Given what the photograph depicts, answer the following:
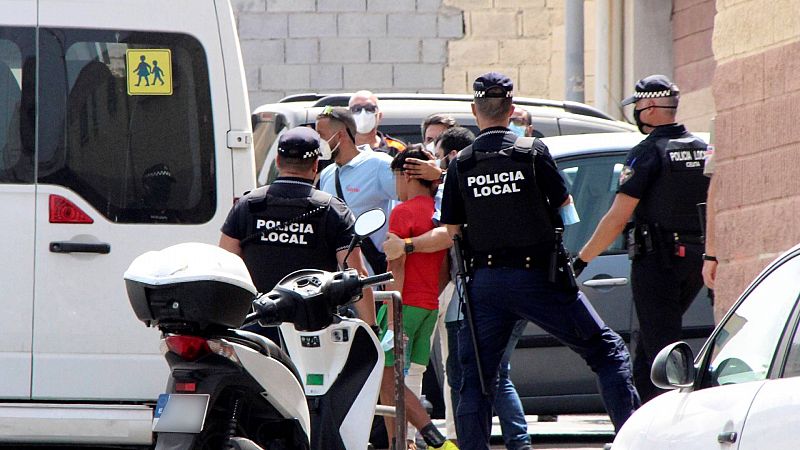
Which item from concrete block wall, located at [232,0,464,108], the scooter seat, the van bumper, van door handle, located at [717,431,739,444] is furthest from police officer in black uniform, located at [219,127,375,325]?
concrete block wall, located at [232,0,464,108]

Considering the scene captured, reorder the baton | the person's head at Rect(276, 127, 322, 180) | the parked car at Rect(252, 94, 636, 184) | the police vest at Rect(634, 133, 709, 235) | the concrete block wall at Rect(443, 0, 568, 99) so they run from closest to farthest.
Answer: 1. the person's head at Rect(276, 127, 322, 180)
2. the baton
3. the police vest at Rect(634, 133, 709, 235)
4. the parked car at Rect(252, 94, 636, 184)
5. the concrete block wall at Rect(443, 0, 568, 99)

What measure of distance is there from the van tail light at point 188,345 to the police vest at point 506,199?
2.36 metres

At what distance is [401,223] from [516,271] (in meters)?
1.47

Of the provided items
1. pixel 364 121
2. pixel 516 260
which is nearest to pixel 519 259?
pixel 516 260

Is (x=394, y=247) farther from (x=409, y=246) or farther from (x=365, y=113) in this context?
(x=365, y=113)

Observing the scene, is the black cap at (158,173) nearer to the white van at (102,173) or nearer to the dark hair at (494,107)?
the white van at (102,173)

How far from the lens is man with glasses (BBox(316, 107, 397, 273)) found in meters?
8.90

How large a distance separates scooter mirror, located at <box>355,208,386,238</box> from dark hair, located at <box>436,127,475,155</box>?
131 inches

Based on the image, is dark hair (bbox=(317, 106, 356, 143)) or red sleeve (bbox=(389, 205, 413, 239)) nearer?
red sleeve (bbox=(389, 205, 413, 239))

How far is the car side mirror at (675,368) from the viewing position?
4973 millimetres

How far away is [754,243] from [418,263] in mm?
1671

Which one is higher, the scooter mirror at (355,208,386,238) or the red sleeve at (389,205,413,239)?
the scooter mirror at (355,208,386,238)

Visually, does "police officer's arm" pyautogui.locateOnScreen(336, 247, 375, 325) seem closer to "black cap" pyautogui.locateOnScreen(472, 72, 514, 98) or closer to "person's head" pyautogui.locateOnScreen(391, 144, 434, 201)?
"black cap" pyautogui.locateOnScreen(472, 72, 514, 98)

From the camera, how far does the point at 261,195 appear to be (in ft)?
22.5
